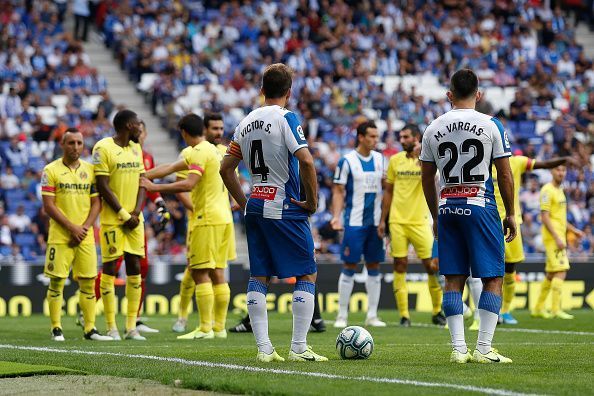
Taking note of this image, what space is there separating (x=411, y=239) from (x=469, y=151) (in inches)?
279

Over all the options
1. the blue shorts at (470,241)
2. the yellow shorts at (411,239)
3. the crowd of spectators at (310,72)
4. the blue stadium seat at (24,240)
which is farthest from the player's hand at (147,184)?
the blue stadium seat at (24,240)

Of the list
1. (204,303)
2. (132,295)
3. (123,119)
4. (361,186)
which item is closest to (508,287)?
(361,186)

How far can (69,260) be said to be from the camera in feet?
43.7

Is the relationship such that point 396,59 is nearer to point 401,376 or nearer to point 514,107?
point 514,107

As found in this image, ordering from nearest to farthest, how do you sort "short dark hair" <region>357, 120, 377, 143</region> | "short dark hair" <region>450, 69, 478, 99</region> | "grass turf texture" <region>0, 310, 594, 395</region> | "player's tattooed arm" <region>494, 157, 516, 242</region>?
"grass turf texture" <region>0, 310, 594, 395</region>, "player's tattooed arm" <region>494, 157, 516, 242</region>, "short dark hair" <region>450, 69, 478, 99</region>, "short dark hair" <region>357, 120, 377, 143</region>

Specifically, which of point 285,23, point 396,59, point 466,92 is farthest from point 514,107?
point 466,92

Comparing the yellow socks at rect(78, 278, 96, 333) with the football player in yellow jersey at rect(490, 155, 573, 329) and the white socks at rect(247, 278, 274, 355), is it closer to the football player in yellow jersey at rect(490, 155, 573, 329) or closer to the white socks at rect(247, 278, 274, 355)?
the white socks at rect(247, 278, 274, 355)

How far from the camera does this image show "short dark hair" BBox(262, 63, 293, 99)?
9.46m

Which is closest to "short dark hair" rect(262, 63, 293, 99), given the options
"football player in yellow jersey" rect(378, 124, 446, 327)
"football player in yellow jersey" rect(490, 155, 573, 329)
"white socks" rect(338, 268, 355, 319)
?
"football player in yellow jersey" rect(490, 155, 573, 329)

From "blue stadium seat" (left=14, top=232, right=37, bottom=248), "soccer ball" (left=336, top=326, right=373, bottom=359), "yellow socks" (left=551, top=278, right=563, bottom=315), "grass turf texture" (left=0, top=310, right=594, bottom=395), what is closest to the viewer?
"grass turf texture" (left=0, top=310, right=594, bottom=395)

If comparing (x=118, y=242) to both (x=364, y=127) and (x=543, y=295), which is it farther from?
(x=543, y=295)

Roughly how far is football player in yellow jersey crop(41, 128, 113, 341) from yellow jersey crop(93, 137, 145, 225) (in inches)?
9.2

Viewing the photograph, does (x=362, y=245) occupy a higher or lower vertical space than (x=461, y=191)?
lower

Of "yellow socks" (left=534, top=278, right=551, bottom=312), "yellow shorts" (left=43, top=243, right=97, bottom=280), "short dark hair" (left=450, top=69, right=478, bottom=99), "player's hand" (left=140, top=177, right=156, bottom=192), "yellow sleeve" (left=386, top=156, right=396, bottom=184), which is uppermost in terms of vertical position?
"short dark hair" (left=450, top=69, right=478, bottom=99)
